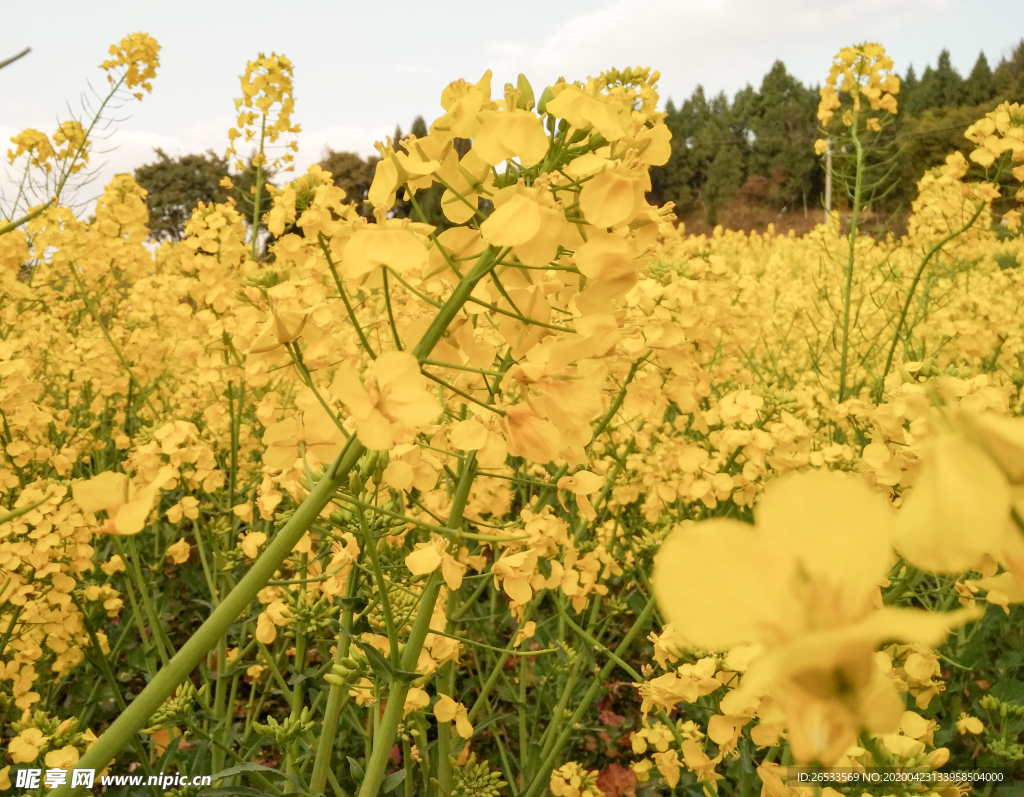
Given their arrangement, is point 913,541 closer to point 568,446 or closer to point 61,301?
point 568,446

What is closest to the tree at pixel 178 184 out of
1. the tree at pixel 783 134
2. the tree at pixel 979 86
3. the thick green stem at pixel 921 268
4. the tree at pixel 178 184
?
the tree at pixel 178 184

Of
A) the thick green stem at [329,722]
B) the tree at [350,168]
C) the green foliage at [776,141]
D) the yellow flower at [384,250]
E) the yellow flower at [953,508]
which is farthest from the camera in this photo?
the green foliage at [776,141]

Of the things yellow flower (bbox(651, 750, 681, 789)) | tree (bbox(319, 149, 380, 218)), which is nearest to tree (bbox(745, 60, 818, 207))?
tree (bbox(319, 149, 380, 218))

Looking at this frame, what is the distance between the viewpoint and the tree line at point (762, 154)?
18.9m

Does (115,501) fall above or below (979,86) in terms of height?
below

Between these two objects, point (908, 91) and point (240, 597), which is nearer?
point (240, 597)

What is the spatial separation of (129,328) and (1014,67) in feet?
119

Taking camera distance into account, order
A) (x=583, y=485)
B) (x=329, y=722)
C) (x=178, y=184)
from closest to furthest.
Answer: (x=583, y=485) < (x=329, y=722) < (x=178, y=184)

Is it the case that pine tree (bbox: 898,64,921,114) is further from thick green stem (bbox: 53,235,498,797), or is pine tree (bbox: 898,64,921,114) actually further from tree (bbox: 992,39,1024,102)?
thick green stem (bbox: 53,235,498,797)

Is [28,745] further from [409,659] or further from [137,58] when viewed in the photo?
[137,58]

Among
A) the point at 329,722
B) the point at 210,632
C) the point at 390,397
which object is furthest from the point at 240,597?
A: the point at 329,722

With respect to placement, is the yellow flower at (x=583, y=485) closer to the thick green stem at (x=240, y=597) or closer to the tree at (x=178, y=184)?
the thick green stem at (x=240, y=597)

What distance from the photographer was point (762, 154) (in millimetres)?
27219

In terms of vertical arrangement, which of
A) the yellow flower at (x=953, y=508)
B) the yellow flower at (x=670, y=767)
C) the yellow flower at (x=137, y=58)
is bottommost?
the yellow flower at (x=670, y=767)
